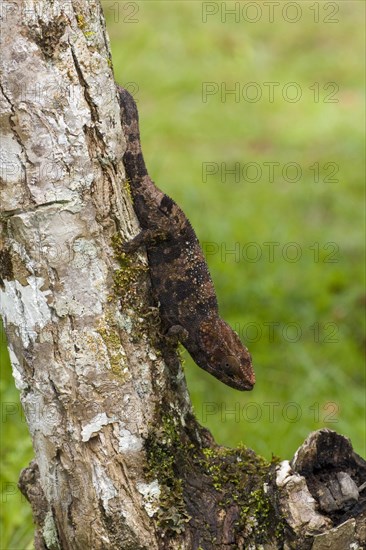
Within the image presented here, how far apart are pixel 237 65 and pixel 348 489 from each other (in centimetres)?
918

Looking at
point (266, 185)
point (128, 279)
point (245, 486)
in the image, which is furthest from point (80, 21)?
point (266, 185)

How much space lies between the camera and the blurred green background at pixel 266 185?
18.5ft

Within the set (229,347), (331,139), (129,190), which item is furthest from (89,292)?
(331,139)

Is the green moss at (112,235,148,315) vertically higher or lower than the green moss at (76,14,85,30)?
lower

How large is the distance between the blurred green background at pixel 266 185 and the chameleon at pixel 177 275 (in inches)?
61.6

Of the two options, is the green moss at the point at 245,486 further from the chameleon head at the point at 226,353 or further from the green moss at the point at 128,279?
the green moss at the point at 128,279

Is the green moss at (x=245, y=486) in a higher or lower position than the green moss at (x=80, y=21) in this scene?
lower

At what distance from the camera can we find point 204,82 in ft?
35.1

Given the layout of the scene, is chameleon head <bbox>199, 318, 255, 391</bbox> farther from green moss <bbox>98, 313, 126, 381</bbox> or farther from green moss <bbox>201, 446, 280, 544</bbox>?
green moss <bbox>98, 313, 126, 381</bbox>

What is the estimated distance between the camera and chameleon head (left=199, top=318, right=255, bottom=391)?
3.65 metres

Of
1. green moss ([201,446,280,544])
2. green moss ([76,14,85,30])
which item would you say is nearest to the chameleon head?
green moss ([201,446,280,544])

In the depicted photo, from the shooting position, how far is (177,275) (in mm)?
3348

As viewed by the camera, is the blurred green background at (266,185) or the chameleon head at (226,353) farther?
the blurred green background at (266,185)

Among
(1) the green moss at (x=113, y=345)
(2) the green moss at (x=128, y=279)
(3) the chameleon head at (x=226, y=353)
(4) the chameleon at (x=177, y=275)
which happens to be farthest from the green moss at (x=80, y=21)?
(3) the chameleon head at (x=226, y=353)
